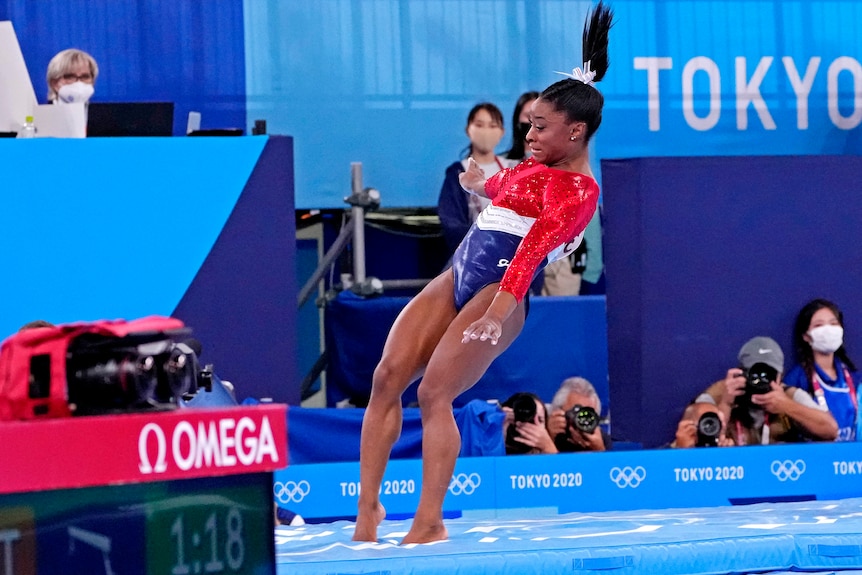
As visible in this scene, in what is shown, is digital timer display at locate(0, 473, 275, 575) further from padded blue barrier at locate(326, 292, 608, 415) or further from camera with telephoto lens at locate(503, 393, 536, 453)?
padded blue barrier at locate(326, 292, 608, 415)

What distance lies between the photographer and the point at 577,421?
559cm

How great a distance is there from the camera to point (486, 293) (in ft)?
12.1

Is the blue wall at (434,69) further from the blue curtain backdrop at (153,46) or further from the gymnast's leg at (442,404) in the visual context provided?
the gymnast's leg at (442,404)

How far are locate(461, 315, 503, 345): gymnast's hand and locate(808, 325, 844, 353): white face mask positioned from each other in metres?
2.97

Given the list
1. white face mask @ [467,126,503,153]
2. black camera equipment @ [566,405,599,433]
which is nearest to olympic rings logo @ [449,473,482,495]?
black camera equipment @ [566,405,599,433]

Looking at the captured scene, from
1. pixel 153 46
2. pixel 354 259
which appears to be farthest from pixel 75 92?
pixel 354 259

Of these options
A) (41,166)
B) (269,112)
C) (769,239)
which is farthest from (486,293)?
(269,112)

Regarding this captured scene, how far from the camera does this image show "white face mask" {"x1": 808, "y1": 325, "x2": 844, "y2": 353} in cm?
590

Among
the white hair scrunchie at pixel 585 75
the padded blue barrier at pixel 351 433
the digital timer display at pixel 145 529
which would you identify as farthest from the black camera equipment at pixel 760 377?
the digital timer display at pixel 145 529

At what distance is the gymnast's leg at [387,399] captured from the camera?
146 inches

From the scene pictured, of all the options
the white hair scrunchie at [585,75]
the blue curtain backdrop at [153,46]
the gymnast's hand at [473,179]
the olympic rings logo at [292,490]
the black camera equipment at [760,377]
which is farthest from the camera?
the blue curtain backdrop at [153,46]

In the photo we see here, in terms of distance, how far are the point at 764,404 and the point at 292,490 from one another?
6.93 feet

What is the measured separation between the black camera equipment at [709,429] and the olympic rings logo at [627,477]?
1.49ft

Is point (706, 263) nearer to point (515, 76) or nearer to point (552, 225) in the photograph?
point (515, 76)
